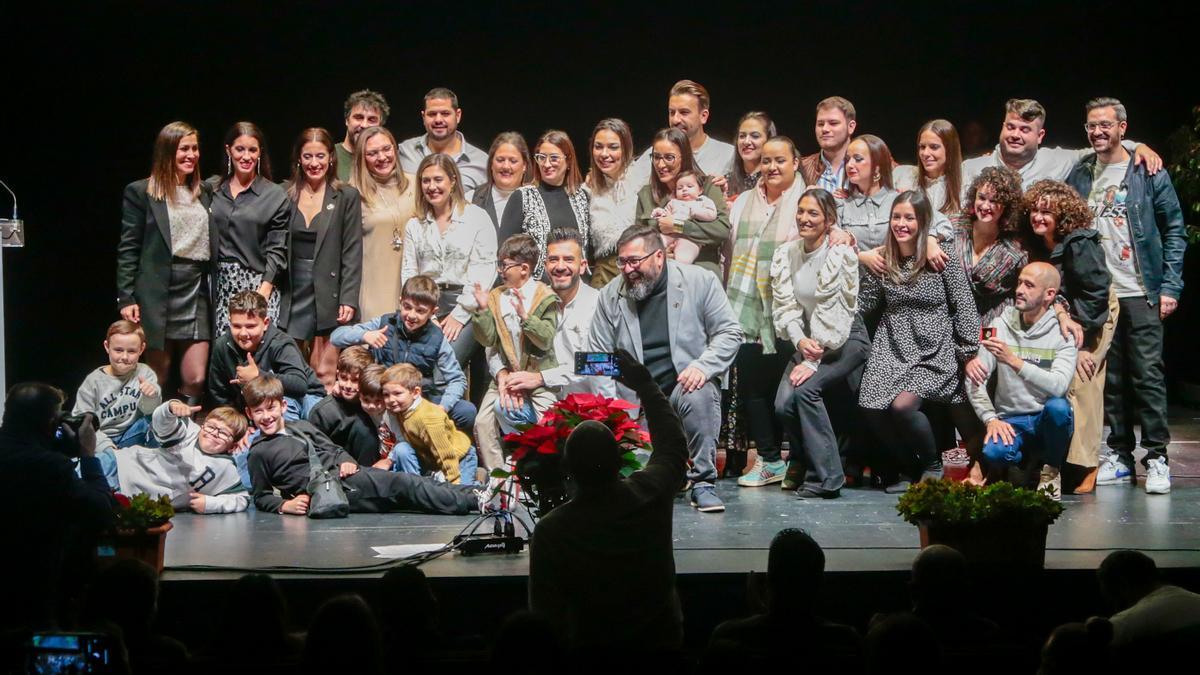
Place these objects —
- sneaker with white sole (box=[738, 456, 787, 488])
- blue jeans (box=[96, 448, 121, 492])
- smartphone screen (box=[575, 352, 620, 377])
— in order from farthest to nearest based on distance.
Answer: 1. sneaker with white sole (box=[738, 456, 787, 488])
2. blue jeans (box=[96, 448, 121, 492])
3. smartphone screen (box=[575, 352, 620, 377])

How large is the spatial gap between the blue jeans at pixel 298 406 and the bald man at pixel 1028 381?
114 inches

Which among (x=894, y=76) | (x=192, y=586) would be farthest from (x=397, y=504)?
(x=894, y=76)

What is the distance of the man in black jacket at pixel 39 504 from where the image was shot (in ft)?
13.4

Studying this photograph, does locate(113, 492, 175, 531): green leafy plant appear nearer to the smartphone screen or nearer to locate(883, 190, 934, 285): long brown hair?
the smartphone screen

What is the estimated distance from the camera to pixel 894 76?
7.96m

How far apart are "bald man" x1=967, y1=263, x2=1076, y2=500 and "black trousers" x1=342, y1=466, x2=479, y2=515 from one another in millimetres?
2215

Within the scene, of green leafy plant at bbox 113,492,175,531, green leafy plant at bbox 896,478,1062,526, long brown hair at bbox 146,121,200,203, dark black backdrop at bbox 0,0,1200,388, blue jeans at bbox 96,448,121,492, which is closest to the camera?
green leafy plant at bbox 896,478,1062,526

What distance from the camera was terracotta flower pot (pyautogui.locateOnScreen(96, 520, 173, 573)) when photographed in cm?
477

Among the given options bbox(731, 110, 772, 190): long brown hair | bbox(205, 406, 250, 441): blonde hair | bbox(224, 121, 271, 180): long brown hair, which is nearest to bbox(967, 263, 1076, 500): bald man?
bbox(731, 110, 772, 190): long brown hair

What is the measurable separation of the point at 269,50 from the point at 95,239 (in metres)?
1.34

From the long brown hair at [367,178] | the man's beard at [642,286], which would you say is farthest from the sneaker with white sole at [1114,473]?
the long brown hair at [367,178]

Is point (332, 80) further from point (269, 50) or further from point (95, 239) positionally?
point (95, 239)

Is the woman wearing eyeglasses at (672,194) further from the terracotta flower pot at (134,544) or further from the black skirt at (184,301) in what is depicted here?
the terracotta flower pot at (134,544)

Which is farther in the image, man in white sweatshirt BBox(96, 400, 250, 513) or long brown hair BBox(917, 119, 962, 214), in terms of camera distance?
long brown hair BBox(917, 119, 962, 214)
